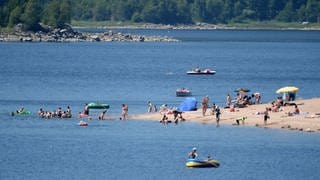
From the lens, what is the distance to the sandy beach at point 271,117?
78625 millimetres

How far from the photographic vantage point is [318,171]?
64.2 meters

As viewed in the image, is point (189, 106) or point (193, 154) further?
point (189, 106)

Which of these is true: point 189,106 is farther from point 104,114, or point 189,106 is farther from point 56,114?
point 56,114

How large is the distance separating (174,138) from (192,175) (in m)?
→ 13.6

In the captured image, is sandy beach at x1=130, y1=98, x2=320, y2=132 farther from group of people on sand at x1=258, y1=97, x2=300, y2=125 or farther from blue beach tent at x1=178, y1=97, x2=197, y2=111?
blue beach tent at x1=178, y1=97, x2=197, y2=111

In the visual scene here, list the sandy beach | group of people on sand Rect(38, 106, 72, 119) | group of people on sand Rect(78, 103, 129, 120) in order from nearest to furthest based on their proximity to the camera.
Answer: the sandy beach, group of people on sand Rect(78, 103, 129, 120), group of people on sand Rect(38, 106, 72, 119)

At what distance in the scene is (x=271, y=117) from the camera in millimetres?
81562

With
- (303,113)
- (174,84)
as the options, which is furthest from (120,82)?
(303,113)

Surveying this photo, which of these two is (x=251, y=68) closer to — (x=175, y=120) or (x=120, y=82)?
(x=120, y=82)

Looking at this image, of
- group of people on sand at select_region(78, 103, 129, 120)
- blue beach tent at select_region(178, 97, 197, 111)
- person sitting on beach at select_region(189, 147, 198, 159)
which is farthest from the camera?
blue beach tent at select_region(178, 97, 197, 111)

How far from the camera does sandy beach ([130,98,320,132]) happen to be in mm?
78625

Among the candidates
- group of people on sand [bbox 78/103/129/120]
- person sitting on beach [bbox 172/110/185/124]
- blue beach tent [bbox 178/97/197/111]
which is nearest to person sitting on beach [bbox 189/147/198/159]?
person sitting on beach [bbox 172/110/185/124]

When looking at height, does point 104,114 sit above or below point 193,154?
below

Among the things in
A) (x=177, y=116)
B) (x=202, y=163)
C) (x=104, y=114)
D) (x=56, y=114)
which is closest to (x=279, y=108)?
(x=177, y=116)
